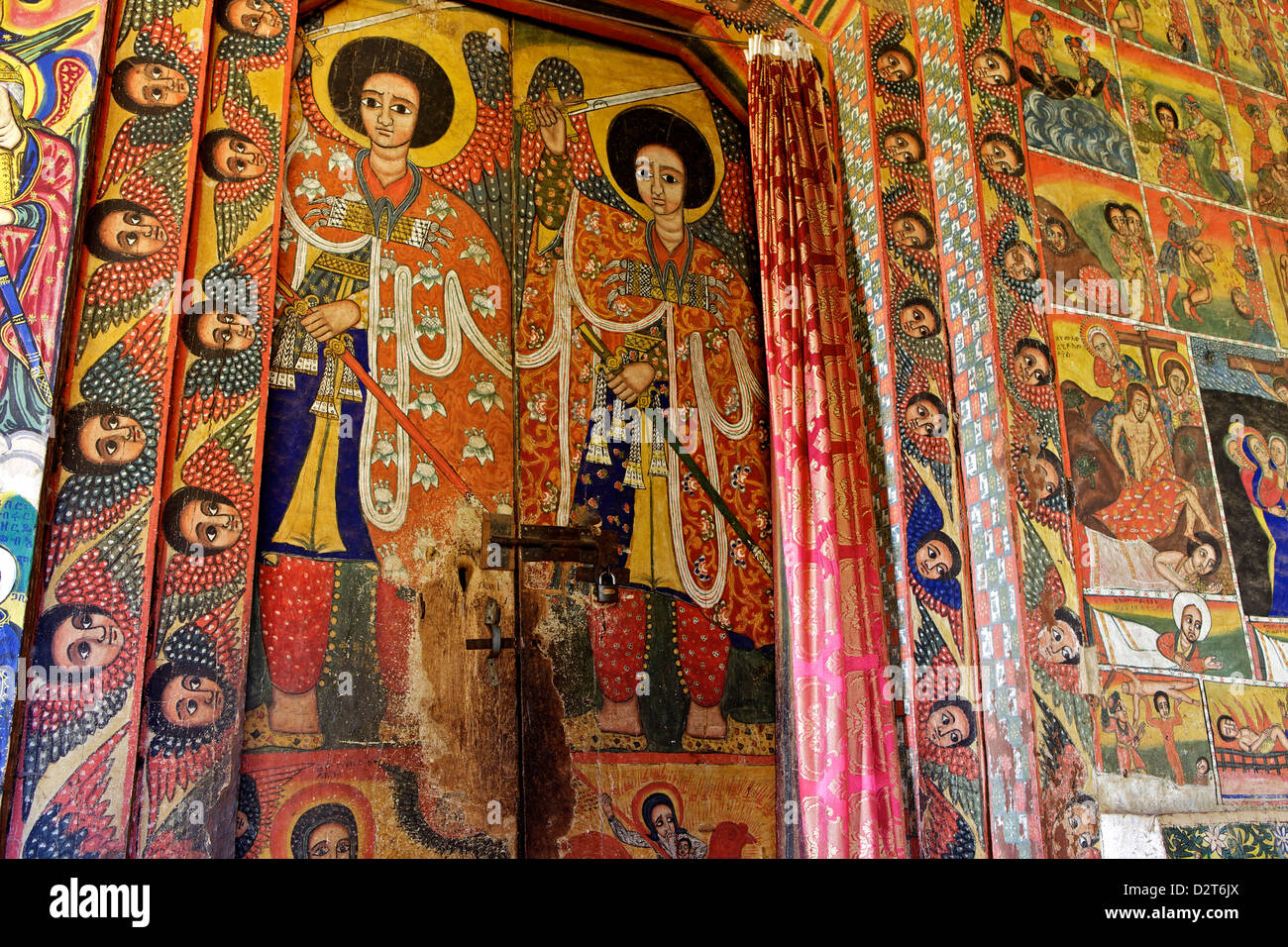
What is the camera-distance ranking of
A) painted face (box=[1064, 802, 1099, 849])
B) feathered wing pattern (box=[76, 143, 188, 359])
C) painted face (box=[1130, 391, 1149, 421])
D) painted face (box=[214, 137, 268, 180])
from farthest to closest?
painted face (box=[1130, 391, 1149, 421]) → painted face (box=[214, 137, 268, 180]) → painted face (box=[1064, 802, 1099, 849]) → feathered wing pattern (box=[76, 143, 188, 359])

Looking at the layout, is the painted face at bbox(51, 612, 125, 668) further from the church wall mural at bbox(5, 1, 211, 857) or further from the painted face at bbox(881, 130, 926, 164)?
the painted face at bbox(881, 130, 926, 164)

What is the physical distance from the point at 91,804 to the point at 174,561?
81 centimetres

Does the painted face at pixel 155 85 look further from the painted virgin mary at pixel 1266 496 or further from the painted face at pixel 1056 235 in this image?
the painted virgin mary at pixel 1266 496

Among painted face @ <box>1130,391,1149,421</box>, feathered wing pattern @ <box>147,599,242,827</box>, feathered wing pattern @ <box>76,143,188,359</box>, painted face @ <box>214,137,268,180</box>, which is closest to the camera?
feathered wing pattern @ <box>147,599,242,827</box>

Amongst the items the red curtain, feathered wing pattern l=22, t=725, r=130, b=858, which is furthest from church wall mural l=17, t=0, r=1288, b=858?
the red curtain

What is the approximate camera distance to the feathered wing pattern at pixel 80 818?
3.12 m

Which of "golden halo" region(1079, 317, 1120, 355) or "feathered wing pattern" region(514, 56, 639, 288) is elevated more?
A: "feathered wing pattern" region(514, 56, 639, 288)

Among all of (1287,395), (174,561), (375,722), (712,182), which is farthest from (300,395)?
(1287,395)

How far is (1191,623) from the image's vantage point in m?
4.45

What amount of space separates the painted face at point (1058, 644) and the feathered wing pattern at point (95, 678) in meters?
3.29

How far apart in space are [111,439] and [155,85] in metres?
1.42

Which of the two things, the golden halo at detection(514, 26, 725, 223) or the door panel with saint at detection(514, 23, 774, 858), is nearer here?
the door panel with saint at detection(514, 23, 774, 858)

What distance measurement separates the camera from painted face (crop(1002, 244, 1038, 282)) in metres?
4.62

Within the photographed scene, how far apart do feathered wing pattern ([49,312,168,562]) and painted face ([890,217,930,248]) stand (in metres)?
3.16
